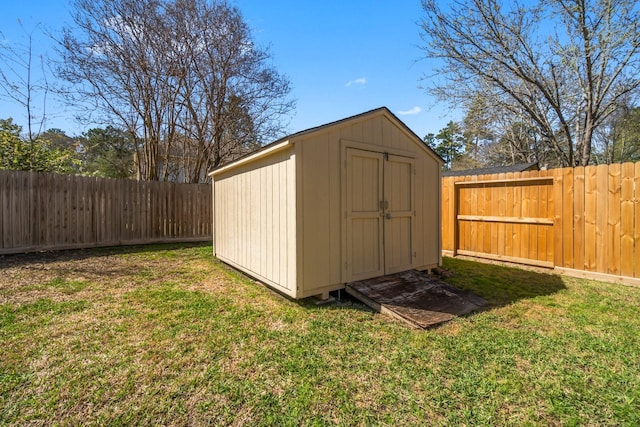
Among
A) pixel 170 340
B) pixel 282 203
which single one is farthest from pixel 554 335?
pixel 170 340

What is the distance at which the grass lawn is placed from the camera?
181 centimetres

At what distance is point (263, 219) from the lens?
4297 millimetres

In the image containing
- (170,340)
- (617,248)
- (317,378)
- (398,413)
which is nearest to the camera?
(398,413)

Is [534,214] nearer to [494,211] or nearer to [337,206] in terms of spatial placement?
[494,211]

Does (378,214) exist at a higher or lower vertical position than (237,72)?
lower

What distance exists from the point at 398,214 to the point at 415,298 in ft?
4.49

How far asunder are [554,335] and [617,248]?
3025 millimetres

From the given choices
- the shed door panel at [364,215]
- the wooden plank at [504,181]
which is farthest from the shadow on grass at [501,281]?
the wooden plank at [504,181]

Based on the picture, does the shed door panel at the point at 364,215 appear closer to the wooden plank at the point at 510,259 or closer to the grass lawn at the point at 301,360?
the grass lawn at the point at 301,360

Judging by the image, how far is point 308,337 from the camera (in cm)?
282

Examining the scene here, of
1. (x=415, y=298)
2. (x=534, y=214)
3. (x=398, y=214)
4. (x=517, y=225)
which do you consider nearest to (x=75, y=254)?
(x=398, y=214)

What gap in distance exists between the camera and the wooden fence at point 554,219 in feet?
14.8

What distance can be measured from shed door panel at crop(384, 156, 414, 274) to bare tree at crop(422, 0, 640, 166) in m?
5.72

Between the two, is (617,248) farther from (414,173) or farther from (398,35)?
(398,35)
